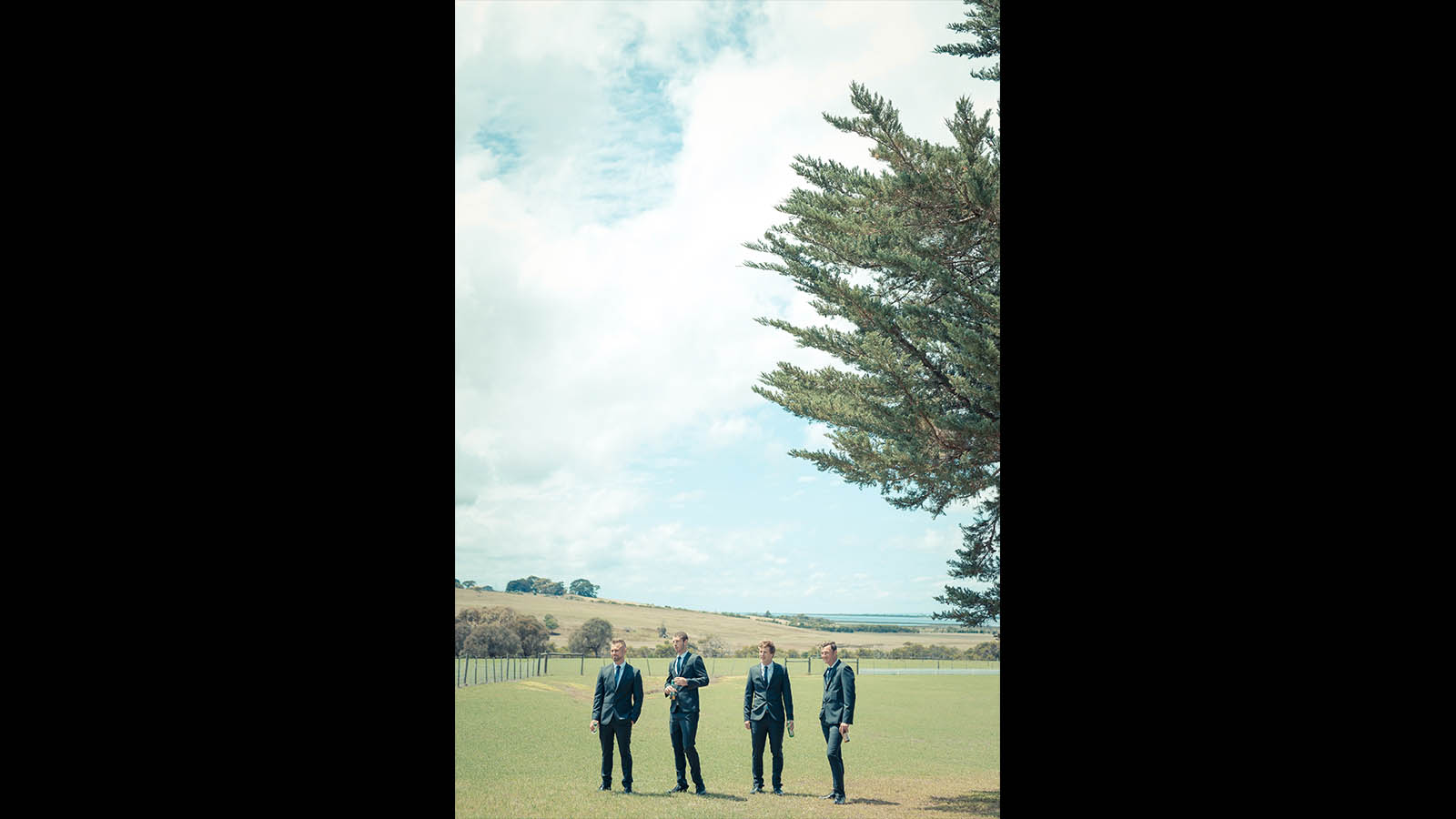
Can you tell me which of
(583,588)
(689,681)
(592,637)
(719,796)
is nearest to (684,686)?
(689,681)

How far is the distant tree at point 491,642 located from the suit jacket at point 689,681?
1210cm

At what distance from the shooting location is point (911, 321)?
26.9 ft

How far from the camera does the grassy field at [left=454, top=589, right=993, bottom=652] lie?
20328mm

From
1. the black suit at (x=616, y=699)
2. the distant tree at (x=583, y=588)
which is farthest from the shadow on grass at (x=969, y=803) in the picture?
the distant tree at (x=583, y=588)

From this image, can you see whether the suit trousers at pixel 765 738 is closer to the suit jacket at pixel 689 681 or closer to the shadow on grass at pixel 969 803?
the suit jacket at pixel 689 681

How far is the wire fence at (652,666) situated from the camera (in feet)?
59.8

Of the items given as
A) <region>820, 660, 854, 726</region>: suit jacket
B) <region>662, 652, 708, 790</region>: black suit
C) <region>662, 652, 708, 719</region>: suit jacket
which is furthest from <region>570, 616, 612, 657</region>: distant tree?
<region>820, 660, 854, 726</region>: suit jacket

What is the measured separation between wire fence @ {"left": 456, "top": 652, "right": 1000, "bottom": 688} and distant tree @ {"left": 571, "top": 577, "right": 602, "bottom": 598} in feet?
5.82

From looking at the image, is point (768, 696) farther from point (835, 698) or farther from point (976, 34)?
point (976, 34)

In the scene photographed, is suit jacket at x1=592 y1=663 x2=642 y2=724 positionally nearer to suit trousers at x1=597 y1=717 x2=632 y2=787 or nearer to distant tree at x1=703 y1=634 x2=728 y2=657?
suit trousers at x1=597 y1=717 x2=632 y2=787

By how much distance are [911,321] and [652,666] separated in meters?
15.5
